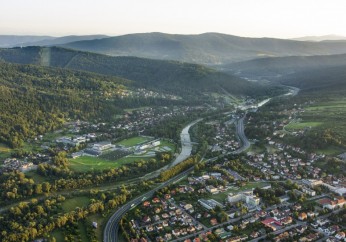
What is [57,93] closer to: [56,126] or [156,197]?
[56,126]

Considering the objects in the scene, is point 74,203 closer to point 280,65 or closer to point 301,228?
point 301,228

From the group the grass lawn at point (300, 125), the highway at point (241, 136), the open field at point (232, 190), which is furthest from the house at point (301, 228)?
the grass lawn at point (300, 125)

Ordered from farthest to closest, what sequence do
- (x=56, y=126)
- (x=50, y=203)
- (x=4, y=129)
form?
(x=56, y=126)
(x=4, y=129)
(x=50, y=203)

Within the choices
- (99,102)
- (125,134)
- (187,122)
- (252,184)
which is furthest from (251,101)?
(252,184)

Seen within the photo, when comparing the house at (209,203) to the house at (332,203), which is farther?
the house at (209,203)

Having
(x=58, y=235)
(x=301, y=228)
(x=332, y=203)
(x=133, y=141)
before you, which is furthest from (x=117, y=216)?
(x=133, y=141)

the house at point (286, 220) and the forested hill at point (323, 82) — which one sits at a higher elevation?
the forested hill at point (323, 82)

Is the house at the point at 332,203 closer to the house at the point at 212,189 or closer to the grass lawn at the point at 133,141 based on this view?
the house at the point at 212,189
